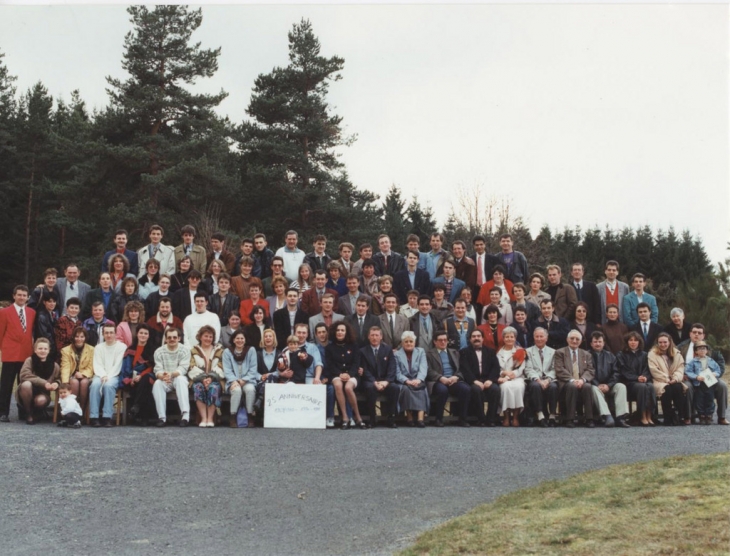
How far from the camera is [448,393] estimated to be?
12.1 meters

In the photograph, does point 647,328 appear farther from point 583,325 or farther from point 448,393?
point 448,393

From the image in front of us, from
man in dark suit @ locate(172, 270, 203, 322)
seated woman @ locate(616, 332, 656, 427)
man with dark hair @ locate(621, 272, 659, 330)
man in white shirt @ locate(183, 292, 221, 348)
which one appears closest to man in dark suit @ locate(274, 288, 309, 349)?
man in white shirt @ locate(183, 292, 221, 348)

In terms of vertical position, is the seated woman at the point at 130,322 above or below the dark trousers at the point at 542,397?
above

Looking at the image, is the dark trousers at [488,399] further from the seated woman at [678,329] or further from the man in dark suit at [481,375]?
the seated woman at [678,329]

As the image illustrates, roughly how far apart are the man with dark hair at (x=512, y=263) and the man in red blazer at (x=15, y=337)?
7.27 metres

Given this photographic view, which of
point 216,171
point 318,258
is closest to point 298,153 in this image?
point 216,171

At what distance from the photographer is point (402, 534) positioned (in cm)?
673

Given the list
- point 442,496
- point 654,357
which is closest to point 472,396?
point 654,357

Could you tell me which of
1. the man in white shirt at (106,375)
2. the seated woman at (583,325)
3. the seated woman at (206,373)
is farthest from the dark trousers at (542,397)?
the man in white shirt at (106,375)

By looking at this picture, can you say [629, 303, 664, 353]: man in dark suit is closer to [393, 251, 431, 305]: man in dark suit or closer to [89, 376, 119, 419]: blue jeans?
[393, 251, 431, 305]: man in dark suit

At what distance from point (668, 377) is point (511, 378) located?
231 centimetres

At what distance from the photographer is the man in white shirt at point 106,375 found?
11391mm

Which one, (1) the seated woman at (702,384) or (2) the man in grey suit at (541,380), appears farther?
(1) the seated woman at (702,384)

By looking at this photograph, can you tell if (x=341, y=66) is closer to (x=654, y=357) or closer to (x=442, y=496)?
(x=654, y=357)
